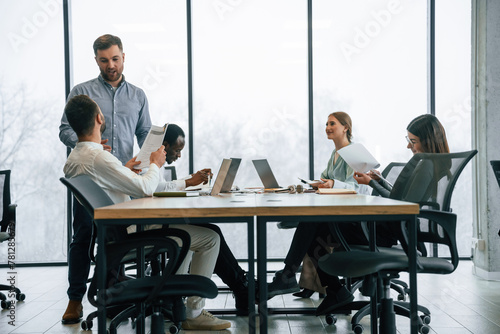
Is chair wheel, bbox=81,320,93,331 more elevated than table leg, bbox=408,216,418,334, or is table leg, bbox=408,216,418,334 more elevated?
table leg, bbox=408,216,418,334

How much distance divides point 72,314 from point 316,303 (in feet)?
5.22

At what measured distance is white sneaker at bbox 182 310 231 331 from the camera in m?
2.80

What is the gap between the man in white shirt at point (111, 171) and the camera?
2438 millimetres

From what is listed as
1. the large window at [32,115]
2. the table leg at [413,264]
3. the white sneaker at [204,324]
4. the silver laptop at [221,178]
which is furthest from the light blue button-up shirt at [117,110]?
the table leg at [413,264]

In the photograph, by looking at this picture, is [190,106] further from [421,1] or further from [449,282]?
[449,282]

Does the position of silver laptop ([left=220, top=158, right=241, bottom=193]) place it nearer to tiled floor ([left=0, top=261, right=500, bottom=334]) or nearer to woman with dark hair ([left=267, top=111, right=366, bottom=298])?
woman with dark hair ([left=267, top=111, right=366, bottom=298])

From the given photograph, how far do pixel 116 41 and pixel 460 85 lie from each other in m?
3.52

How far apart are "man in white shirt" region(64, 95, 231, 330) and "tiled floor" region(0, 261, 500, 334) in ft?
1.72

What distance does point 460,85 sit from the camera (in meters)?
5.10

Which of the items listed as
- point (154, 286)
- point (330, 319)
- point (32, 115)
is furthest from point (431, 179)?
point (32, 115)

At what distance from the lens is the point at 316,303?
347 centimetres

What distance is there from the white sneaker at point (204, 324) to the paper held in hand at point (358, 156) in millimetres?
1181

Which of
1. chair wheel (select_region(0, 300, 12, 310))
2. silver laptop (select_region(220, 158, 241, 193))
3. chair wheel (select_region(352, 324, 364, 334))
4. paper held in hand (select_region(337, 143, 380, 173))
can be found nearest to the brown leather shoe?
chair wheel (select_region(0, 300, 12, 310))

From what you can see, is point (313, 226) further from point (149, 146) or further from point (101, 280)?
point (101, 280)
